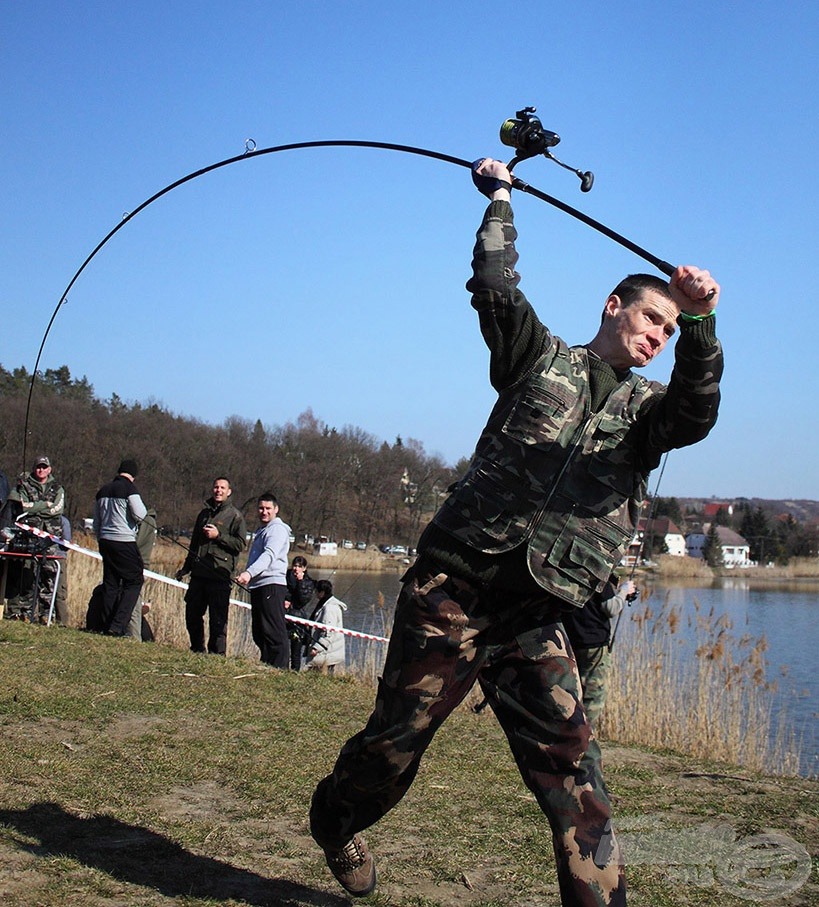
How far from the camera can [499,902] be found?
3.54 meters

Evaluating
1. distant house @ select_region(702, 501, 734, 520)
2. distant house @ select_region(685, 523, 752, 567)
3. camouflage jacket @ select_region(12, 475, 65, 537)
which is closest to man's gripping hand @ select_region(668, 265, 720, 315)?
camouflage jacket @ select_region(12, 475, 65, 537)

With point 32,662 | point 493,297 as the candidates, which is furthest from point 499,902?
point 32,662

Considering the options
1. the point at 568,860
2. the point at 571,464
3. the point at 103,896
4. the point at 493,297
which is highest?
the point at 493,297

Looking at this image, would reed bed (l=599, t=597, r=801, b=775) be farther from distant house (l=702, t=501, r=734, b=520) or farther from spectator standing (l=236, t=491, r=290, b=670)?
distant house (l=702, t=501, r=734, b=520)

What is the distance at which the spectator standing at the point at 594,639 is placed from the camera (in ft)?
16.9

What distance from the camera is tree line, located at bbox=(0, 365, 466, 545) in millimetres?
47094

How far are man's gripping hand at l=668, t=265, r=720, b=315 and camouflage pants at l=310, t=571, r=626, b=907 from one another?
96cm

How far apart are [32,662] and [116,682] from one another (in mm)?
849

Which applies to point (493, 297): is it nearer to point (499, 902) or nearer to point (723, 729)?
point (499, 902)

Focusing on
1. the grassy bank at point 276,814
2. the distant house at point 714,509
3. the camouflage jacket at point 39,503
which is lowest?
the grassy bank at point 276,814

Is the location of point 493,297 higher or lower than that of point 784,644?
higher

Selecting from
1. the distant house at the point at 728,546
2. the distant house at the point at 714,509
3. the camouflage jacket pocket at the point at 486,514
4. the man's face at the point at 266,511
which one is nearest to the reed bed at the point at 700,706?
the man's face at the point at 266,511

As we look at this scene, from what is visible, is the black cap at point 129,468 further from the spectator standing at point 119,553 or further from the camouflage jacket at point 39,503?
the camouflage jacket at point 39,503

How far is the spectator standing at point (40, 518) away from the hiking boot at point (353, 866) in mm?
9138
